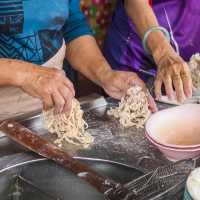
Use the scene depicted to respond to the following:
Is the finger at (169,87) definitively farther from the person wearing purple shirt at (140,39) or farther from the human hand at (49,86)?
the person wearing purple shirt at (140,39)

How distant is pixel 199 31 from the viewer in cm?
187

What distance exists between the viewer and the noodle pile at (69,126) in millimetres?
1224

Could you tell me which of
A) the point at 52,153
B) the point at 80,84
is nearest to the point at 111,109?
the point at 52,153

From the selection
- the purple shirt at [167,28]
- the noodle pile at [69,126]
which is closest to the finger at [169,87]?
the noodle pile at [69,126]

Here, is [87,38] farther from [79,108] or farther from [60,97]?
[60,97]

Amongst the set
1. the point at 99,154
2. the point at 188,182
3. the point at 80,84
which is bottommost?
the point at 80,84

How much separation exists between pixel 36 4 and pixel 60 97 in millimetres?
368

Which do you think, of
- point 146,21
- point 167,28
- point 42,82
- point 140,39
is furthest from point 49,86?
point 167,28

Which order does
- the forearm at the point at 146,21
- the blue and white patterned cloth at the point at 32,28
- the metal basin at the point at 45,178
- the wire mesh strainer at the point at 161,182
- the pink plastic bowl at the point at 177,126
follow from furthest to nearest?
1. the forearm at the point at 146,21
2. the blue and white patterned cloth at the point at 32,28
3. the pink plastic bowl at the point at 177,126
4. the metal basin at the point at 45,178
5. the wire mesh strainer at the point at 161,182

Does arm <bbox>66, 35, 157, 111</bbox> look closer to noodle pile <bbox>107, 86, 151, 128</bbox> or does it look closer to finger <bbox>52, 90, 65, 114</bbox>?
noodle pile <bbox>107, 86, 151, 128</bbox>

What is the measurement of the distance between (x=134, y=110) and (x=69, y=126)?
196 millimetres

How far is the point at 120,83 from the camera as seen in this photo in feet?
4.47

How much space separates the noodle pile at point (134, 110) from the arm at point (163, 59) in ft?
0.17

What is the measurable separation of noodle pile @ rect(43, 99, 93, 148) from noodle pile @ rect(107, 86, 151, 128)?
12 cm
